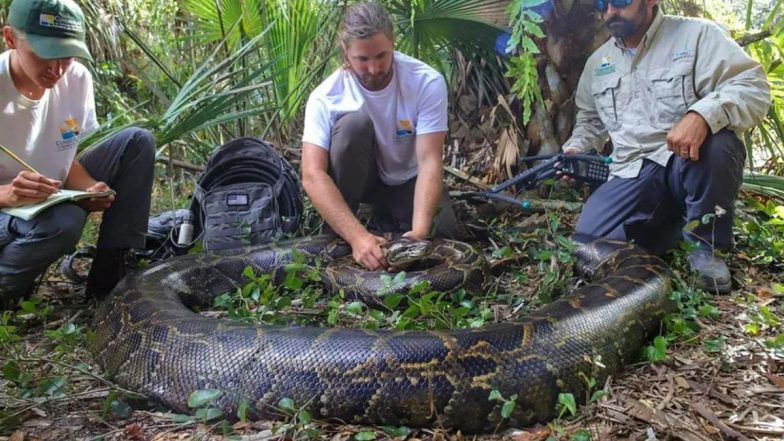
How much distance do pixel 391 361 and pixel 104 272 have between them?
2967mm

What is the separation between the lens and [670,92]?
480 centimetres

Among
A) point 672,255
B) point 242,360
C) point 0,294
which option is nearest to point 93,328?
point 0,294

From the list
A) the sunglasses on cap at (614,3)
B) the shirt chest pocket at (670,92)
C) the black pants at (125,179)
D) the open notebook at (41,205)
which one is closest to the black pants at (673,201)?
the shirt chest pocket at (670,92)

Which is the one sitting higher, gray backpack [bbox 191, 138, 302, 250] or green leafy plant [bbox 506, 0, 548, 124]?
green leafy plant [bbox 506, 0, 548, 124]

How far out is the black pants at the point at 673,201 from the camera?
4430 millimetres

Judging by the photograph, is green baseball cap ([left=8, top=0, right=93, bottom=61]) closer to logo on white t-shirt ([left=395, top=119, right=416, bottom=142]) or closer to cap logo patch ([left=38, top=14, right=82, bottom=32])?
cap logo patch ([left=38, top=14, right=82, bottom=32])

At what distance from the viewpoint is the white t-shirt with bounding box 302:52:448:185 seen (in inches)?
201

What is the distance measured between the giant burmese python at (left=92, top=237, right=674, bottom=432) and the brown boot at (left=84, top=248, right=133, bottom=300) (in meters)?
1.19

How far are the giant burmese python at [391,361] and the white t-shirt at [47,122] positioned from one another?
1538 mm

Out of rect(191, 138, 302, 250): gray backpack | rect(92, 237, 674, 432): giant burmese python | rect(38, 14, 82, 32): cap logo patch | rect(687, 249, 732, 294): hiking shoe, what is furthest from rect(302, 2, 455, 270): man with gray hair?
rect(687, 249, 732, 294): hiking shoe

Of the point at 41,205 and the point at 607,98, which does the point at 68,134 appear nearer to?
the point at 41,205

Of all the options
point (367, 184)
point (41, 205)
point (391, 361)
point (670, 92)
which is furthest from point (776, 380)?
point (41, 205)

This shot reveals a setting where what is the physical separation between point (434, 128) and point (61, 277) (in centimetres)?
360

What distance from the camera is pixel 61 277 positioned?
5.47m
